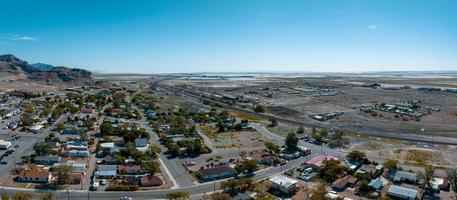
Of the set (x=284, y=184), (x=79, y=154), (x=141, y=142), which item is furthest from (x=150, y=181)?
(x=141, y=142)

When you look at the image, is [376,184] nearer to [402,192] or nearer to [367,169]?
[402,192]

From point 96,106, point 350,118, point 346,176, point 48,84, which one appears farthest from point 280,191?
point 48,84

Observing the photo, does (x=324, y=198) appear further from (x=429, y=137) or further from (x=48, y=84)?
(x=48, y=84)

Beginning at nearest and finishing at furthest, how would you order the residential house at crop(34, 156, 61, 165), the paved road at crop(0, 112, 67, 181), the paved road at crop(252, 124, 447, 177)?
1. the paved road at crop(0, 112, 67, 181)
2. the paved road at crop(252, 124, 447, 177)
3. the residential house at crop(34, 156, 61, 165)

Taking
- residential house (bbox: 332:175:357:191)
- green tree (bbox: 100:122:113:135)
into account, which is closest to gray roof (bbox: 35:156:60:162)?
green tree (bbox: 100:122:113:135)

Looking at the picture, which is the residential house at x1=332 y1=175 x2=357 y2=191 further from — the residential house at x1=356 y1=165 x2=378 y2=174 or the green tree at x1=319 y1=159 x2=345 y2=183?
the residential house at x1=356 y1=165 x2=378 y2=174

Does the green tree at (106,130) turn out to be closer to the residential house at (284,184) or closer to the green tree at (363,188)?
the residential house at (284,184)

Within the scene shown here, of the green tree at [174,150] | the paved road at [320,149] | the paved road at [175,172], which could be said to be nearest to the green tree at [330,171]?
the paved road at [320,149]
